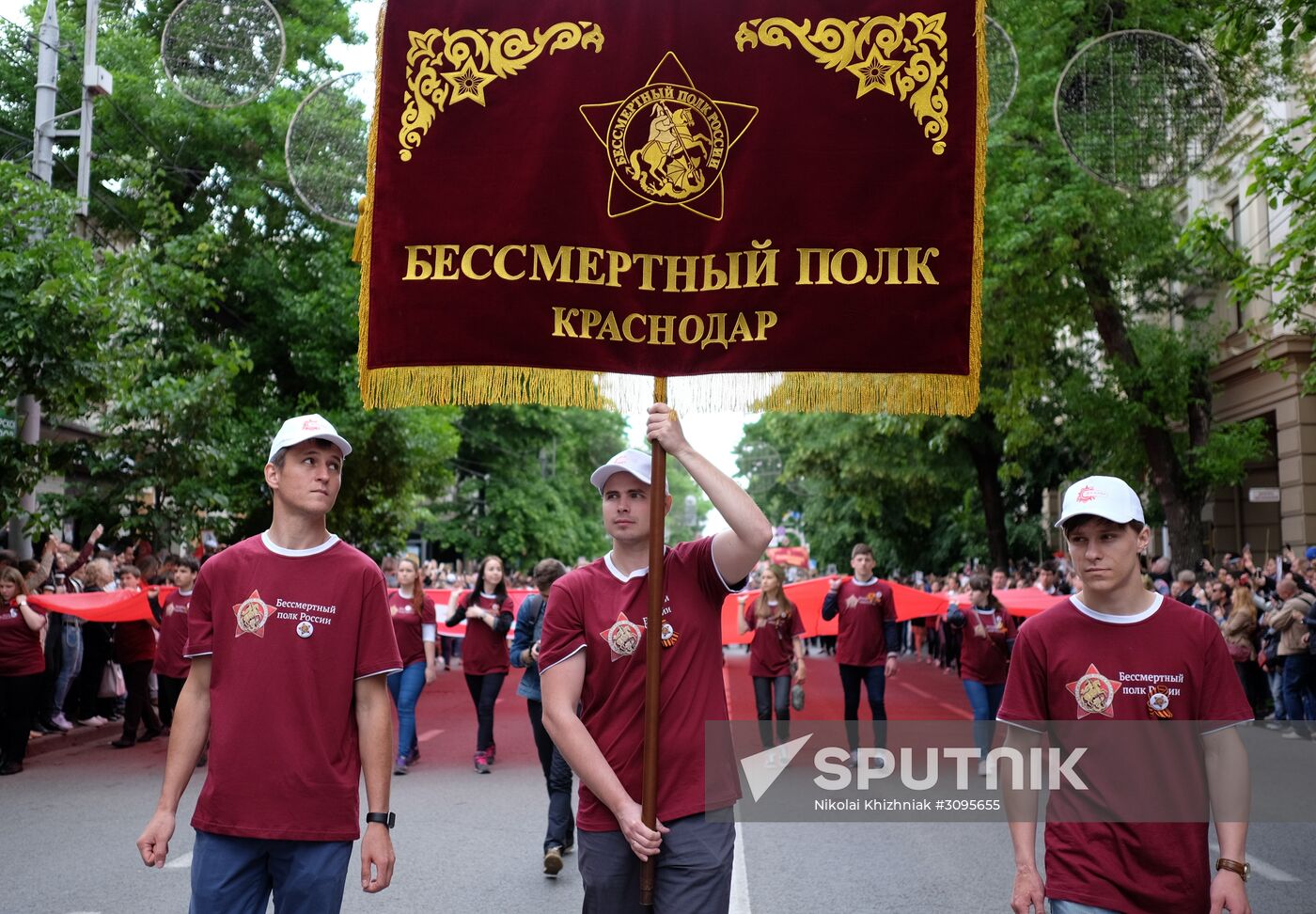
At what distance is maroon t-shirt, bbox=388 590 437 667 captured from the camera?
12.4m

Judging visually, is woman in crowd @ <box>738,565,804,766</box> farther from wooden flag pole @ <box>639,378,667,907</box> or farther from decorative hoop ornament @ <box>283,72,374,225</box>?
wooden flag pole @ <box>639,378,667,907</box>

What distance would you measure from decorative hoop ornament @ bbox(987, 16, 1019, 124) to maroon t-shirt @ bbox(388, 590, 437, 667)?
6726 mm

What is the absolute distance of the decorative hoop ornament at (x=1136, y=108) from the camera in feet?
37.5

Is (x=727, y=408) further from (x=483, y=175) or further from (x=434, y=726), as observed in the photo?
(x=434, y=726)

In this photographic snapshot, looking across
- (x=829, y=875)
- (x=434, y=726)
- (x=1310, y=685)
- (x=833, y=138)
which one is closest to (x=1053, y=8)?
(x=1310, y=685)

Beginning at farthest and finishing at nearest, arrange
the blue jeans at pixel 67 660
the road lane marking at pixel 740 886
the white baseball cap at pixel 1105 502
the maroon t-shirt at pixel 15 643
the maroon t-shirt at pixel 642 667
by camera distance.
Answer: the blue jeans at pixel 67 660 < the maroon t-shirt at pixel 15 643 < the road lane marking at pixel 740 886 < the white baseball cap at pixel 1105 502 < the maroon t-shirt at pixel 642 667

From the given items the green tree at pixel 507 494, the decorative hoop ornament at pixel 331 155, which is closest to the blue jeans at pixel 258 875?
the decorative hoop ornament at pixel 331 155

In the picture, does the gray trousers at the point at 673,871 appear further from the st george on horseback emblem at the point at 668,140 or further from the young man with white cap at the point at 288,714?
the st george on horseback emblem at the point at 668,140

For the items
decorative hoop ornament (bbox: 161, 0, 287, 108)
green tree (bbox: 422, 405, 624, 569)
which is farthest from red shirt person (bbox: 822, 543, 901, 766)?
green tree (bbox: 422, 405, 624, 569)

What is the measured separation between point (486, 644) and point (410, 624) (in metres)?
0.76

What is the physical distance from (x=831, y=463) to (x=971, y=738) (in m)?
22.6

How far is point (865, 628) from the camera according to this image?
12.5 meters

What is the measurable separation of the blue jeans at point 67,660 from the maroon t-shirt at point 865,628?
8305mm

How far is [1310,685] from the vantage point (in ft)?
47.6
